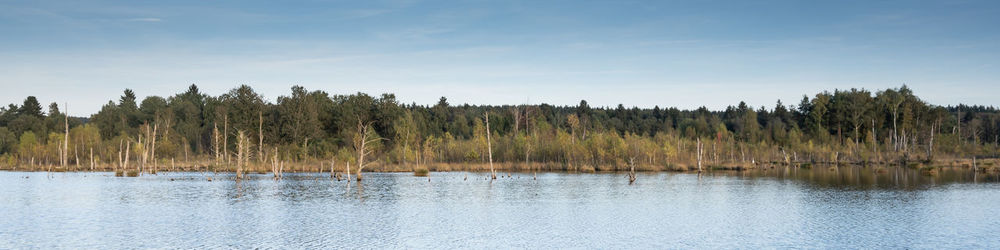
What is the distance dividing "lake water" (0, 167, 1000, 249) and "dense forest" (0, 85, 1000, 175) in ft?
99.9

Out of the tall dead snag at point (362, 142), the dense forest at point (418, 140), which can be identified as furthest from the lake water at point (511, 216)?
the dense forest at point (418, 140)

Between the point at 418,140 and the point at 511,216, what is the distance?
66.0 metres

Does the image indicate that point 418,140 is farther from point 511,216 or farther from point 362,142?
point 511,216

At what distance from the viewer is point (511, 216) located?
120 ft

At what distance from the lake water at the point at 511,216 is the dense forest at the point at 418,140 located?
30461 millimetres

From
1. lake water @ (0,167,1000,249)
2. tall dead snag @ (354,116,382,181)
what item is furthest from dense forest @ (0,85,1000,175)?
lake water @ (0,167,1000,249)

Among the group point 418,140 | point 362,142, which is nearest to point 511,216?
point 362,142

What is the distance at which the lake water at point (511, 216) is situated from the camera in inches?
1099

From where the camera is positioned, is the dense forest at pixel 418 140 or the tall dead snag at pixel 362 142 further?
the dense forest at pixel 418 140

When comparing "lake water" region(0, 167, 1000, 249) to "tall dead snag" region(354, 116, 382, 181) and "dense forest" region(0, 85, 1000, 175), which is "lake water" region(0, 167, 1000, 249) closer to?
"tall dead snag" region(354, 116, 382, 181)

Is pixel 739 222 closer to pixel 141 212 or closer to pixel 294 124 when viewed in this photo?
pixel 141 212

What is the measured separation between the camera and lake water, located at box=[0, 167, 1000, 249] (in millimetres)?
27922

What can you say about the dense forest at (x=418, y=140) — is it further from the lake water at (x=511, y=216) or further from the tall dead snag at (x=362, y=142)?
the lake water at (x=511, y=216)

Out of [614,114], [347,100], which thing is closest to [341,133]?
[347,100]
